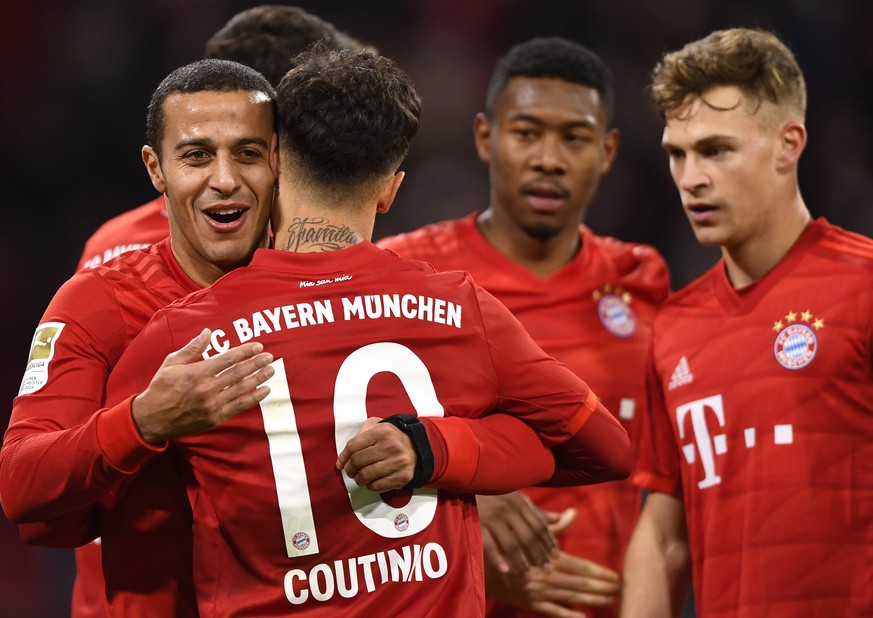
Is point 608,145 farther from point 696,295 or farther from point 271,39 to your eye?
point 271,39

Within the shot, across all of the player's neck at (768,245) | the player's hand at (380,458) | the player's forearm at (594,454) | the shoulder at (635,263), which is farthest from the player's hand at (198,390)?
the shoulder at (635,263)

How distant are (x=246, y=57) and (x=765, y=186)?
1825 mm

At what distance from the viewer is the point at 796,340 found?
140 inches

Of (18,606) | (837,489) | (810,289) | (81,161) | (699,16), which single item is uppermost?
(699,16)

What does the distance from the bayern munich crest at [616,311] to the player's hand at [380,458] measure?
2.06 m

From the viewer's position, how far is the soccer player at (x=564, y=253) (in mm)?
4234

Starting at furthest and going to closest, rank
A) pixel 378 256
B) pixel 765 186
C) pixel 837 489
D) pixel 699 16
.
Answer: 1. pixel 699 16
2. pixel 765 186
3. pixel 837 489
4. pixel 378 256

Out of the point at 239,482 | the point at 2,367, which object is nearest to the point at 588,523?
the point at 239,482

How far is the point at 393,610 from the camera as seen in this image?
8.23 ft

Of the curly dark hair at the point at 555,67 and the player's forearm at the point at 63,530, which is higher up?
the curly dark hair at the point at 555,67

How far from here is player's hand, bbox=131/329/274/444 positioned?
234cm

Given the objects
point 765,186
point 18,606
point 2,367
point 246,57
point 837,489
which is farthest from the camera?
point 2,367

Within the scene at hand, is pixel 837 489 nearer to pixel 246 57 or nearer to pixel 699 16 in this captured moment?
pixel 246 57

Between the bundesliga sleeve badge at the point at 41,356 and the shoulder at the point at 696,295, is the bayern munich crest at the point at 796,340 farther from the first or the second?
the bundesliga sleeve badge at the point at 41,356
